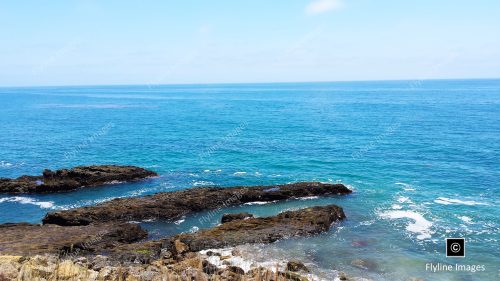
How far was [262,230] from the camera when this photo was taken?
35.7 metres

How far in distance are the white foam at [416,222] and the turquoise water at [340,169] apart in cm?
10

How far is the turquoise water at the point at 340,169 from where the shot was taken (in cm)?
3369

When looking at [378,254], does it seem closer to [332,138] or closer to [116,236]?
[116,236]

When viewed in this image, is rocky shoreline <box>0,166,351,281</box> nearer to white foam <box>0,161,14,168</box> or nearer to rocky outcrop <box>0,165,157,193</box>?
rocky outcrop <box>0,165,157,193</box>

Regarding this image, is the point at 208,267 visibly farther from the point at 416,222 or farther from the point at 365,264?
the point at 416,222

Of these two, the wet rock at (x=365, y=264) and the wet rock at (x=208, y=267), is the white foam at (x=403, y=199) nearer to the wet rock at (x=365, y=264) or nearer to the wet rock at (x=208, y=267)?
the wet rock at (x=365, y=264)

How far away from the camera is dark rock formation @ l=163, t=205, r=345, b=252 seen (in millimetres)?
33219

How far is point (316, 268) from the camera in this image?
29.8m

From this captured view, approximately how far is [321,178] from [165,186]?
69.8 feet

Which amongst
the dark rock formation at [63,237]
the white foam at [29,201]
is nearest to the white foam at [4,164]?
the white foam at [29,201]

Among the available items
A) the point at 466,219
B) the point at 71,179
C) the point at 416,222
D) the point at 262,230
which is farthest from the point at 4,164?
the point at 466,219

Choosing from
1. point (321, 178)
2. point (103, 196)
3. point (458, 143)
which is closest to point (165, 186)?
point (103, 196)

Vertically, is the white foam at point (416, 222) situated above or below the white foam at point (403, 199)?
below

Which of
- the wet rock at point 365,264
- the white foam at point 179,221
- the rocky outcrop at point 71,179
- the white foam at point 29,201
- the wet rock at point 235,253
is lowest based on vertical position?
the wet rock at point 365,264
